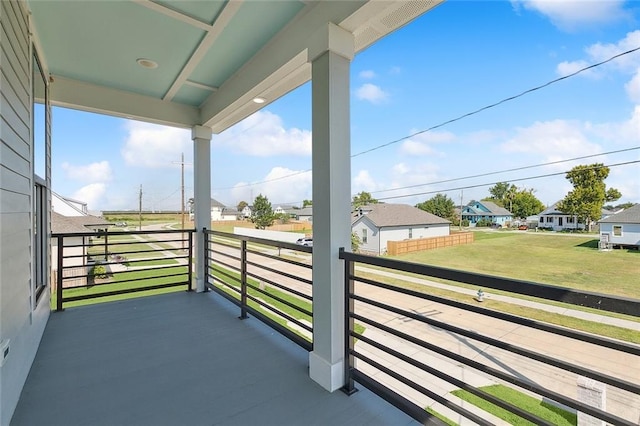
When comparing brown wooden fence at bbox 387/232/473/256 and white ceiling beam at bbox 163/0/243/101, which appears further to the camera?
brown wooden fence at bbox 387/232/473/256

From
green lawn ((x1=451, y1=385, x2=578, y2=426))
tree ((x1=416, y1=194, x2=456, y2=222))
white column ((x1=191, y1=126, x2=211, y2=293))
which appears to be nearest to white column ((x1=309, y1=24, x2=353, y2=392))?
green lawn ((x1=451, y1=385, x2=578, y2=426))

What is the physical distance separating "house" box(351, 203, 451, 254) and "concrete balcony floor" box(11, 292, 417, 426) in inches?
99.9

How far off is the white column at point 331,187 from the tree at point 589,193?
3.56 meters

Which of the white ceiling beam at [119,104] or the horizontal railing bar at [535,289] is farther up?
the white ceiling beam at [119,104]

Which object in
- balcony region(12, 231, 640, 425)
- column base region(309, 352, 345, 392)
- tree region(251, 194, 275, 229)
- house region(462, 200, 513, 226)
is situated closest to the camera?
balcony region(12, 231, 640, 425)

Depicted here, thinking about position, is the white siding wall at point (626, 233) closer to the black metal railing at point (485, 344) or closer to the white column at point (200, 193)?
the black metal railing at point (485, 344)

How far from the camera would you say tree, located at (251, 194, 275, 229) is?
9870 millimetres

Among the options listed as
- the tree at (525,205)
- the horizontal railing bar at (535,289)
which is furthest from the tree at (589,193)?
the horizontal railing bar at (535,289)

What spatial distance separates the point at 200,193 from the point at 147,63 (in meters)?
1.60

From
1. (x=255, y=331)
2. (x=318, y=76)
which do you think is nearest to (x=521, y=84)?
(x=318, y=76)

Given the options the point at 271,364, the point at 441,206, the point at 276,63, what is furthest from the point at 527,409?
the point at 276,63

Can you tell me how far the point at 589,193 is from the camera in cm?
364

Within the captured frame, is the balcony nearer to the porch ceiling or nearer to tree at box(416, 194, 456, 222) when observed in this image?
the porch ceiling

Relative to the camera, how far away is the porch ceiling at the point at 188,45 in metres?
1.80
